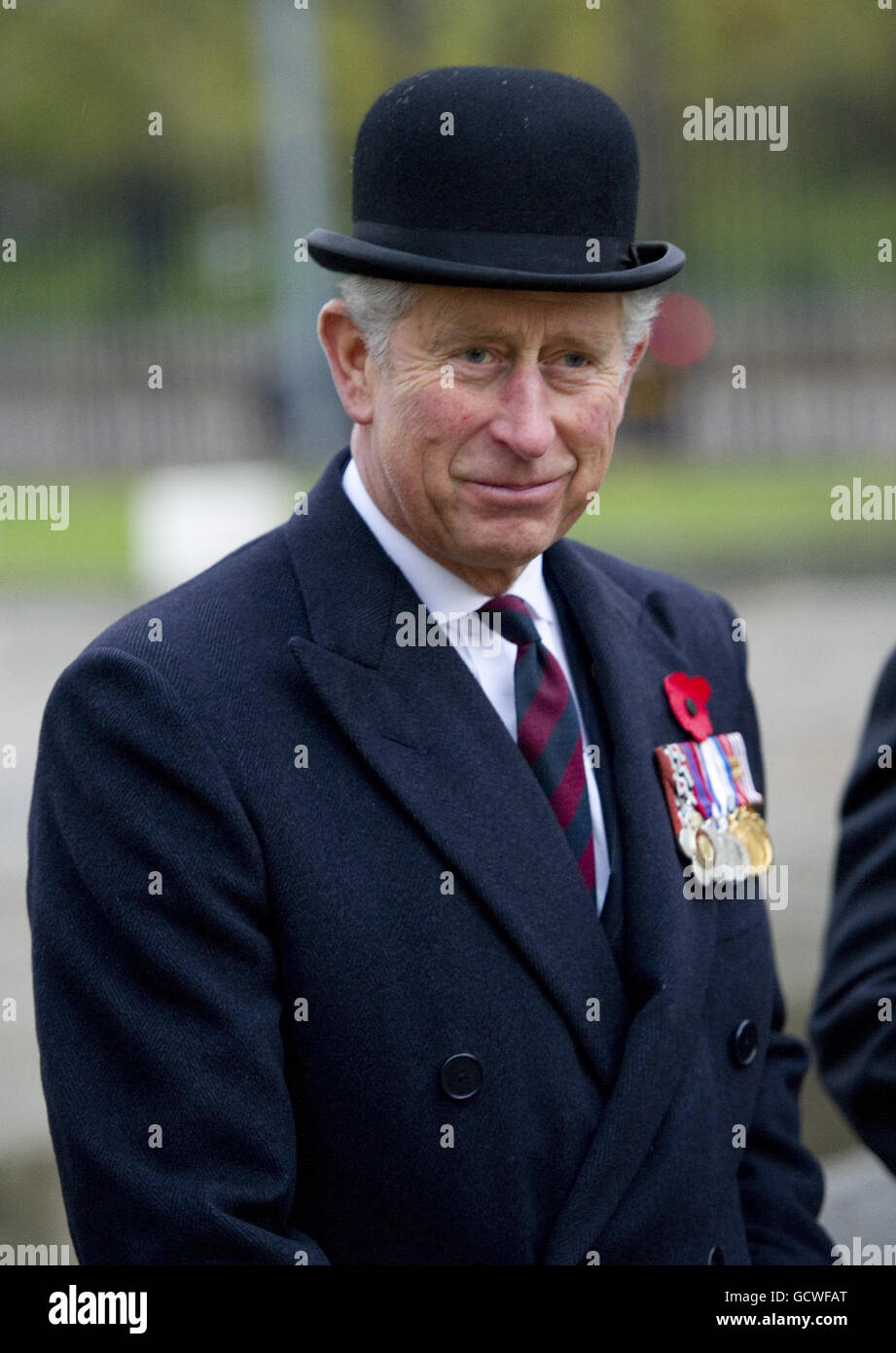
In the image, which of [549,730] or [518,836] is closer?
[518,836]

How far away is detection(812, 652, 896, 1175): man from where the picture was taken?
271cm

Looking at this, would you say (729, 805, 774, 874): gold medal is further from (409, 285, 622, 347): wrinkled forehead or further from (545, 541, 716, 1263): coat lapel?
(409, 285, 622, 347): wrinkled forehead

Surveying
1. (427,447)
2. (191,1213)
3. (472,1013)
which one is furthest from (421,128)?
(191,1213)

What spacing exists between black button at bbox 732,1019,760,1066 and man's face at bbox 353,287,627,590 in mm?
746

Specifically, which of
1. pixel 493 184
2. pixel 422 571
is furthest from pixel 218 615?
pixel 493 184

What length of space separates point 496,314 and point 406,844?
0.66 m

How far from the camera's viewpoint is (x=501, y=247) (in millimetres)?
2193

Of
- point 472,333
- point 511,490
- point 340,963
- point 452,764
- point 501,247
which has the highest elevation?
point 501,247

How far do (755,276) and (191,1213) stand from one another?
62.4 feet

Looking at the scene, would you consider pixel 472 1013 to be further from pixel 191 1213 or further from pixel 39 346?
pixel 39 346

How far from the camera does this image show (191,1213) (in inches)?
80.2

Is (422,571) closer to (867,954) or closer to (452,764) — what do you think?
(452,764)

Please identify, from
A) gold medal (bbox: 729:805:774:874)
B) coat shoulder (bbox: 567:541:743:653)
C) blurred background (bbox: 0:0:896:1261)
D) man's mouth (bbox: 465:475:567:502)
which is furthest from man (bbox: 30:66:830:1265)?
blurred background (bbox: 0:0:896:1261)

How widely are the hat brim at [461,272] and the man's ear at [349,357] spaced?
0.06m
